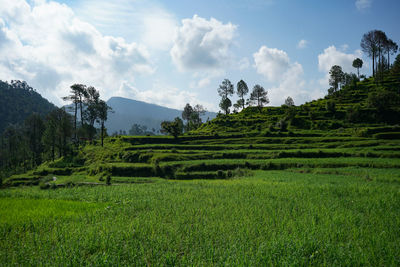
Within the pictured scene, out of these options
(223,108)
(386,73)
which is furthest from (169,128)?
(386,73)

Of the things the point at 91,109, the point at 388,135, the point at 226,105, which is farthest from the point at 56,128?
the point at 388,135

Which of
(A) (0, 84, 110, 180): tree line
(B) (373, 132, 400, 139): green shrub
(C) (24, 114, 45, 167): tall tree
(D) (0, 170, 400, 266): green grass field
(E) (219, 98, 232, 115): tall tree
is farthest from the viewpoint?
(E) (219, 98, 232, 115): tall tree

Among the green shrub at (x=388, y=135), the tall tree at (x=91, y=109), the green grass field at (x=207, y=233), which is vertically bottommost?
the green grass field at (x=207, y=233)

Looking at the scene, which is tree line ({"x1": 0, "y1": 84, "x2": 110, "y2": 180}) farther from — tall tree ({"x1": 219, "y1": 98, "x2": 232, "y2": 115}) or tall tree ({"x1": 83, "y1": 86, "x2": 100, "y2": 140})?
tall tree ({"x1": 219, "y1": 98, "x2": 232, "y2": 115})

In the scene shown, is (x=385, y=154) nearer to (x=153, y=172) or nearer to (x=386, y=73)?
(x=153, y=172)

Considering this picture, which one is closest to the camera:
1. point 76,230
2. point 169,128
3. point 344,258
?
point 344,258

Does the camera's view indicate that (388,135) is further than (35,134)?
No

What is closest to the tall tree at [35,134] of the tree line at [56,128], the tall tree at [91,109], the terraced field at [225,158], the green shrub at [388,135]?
the tree line at [56,128]

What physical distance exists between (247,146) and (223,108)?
60332 millimetres

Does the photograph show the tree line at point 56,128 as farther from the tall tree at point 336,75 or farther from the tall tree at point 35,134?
the tall tree at point 336,75

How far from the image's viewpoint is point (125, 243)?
7883 mm

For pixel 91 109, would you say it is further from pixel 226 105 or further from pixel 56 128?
pixel 226 105

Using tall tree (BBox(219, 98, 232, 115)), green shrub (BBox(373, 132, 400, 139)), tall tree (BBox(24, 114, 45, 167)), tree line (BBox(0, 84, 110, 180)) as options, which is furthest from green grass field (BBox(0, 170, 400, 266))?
tall tree (BBox(219, 98, 232, 115))

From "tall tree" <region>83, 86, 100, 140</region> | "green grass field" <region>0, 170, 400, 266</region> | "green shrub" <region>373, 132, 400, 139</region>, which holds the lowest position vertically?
"green grass field" <region>0, 170, 400, 266</region>
